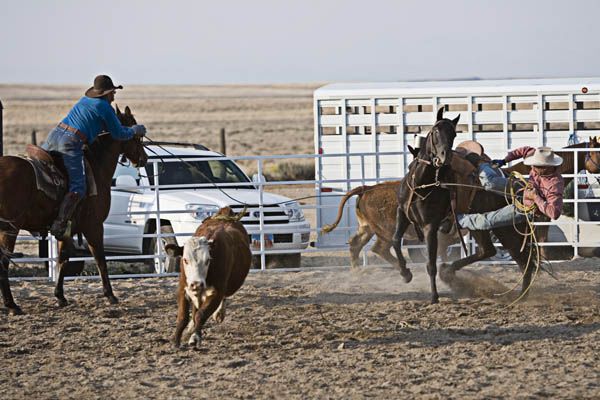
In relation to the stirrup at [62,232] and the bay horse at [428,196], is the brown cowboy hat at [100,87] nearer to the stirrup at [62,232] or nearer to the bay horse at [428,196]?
the stirrup at [62,232]

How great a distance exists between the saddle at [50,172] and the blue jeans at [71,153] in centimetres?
7

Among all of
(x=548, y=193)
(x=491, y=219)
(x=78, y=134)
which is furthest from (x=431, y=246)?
(x=78, y=134)

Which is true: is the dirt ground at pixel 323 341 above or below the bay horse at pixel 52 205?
below

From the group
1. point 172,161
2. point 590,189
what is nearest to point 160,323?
point 172,161

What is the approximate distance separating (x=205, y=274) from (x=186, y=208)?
506cm

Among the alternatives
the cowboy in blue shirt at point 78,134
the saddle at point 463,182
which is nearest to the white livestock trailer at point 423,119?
the saddle at point 463,182

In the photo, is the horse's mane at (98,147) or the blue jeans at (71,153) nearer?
the blue jeans at (71,153)

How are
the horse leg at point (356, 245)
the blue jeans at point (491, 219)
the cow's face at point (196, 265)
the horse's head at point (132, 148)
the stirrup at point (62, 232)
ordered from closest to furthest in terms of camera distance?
the cow's face at point (196, 265) → the blue jeans at point (491, 219) → the stirrup at point (62, 232) → the horse's head at point (132, 148) → the horse leg at point (356, 245)

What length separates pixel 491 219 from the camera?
33.1 ft

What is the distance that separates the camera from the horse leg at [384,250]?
11.9 metres

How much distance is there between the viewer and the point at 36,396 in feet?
23.1

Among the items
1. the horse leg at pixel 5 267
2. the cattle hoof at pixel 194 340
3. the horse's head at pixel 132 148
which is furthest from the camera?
the horse's head at pixel 132 148

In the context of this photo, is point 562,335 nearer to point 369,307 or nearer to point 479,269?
point 369,307

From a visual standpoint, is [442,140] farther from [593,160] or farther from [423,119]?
[423,119]
